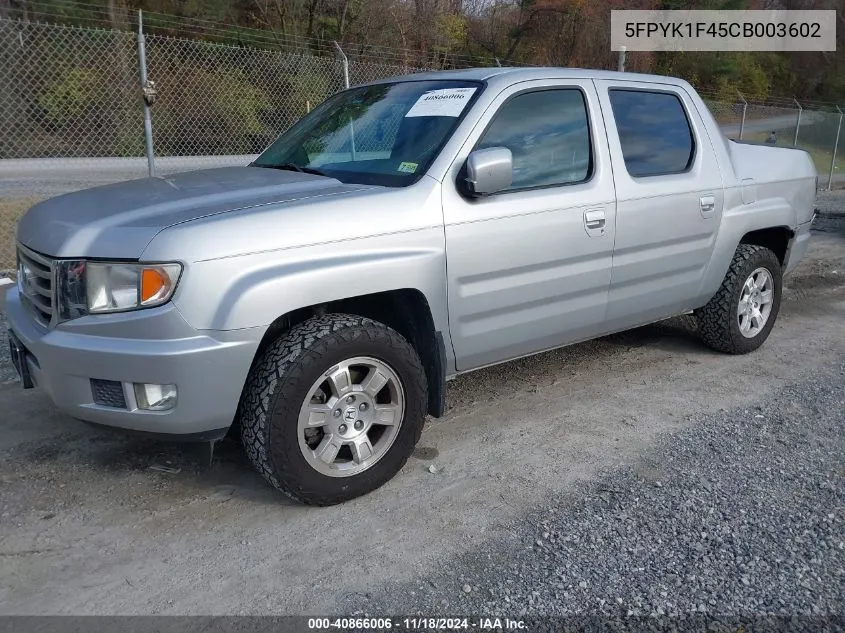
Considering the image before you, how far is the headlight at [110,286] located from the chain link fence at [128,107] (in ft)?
25.7

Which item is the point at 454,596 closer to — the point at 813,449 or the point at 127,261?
the point at 127,261

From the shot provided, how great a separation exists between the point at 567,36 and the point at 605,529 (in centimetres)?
2800

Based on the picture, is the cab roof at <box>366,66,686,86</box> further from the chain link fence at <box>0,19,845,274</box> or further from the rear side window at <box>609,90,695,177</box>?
the chain link fence at <box>0,19,845,274</box>

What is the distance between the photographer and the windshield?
343 centimetres

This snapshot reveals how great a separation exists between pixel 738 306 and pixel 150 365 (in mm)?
3903

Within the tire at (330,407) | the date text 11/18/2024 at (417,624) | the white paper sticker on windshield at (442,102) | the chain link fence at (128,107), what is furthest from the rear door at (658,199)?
the chain link fence at (128,107)

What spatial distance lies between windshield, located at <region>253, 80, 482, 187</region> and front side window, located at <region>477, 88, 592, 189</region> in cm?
22

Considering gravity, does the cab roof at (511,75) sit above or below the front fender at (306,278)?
above

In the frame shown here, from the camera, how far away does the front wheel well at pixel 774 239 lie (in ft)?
16.9

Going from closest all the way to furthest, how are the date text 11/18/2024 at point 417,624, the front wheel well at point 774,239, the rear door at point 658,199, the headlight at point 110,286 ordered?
the date text 11/18/2024 at point 417,624
the headlight at point 110,286
the rear door at point 658,199
the front wheel well at point 774,239

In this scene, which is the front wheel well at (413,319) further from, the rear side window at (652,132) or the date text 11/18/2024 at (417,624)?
the rear side window at (652,132)

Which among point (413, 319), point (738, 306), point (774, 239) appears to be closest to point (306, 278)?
point (413, 319)

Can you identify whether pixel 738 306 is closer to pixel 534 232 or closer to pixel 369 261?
pixel 534 232

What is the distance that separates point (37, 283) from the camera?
300 cm
